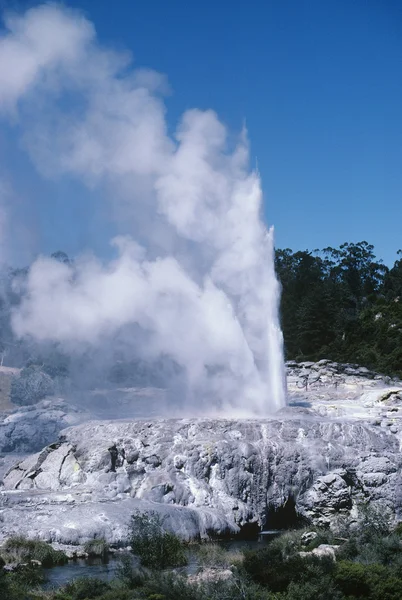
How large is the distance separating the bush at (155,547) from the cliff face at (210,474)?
1.98 m

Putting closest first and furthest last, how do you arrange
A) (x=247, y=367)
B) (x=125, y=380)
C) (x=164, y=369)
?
(x=247, y=367) → (x=164, y=369) → (x=125, y=380)

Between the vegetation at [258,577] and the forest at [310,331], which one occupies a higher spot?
the forest at [310,331]

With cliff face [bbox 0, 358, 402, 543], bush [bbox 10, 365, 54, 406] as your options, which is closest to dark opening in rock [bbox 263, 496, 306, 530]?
cliff face [bbox 0, 358, 402, 543]

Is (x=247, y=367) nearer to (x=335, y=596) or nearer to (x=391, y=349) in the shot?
(x=335, y=596)

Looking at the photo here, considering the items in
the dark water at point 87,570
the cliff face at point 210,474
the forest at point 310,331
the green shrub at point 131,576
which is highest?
the forest at point 310,331

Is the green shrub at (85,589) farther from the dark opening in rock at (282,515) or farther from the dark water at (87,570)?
the dark opening in rock at (282,515)

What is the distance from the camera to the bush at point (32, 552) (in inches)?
719

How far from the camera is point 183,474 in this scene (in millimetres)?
25328

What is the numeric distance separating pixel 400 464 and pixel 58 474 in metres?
13.8

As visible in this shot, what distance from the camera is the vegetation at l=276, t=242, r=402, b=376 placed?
58188mm

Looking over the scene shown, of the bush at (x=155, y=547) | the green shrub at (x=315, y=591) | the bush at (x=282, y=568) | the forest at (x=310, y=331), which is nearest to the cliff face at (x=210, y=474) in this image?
the bush at (x=155, y=547)

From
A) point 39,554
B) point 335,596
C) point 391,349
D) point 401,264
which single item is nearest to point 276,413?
point 39,554

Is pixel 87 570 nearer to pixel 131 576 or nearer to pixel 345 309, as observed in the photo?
pixel 131 576

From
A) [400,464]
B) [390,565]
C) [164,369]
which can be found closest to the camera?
[390,565]
